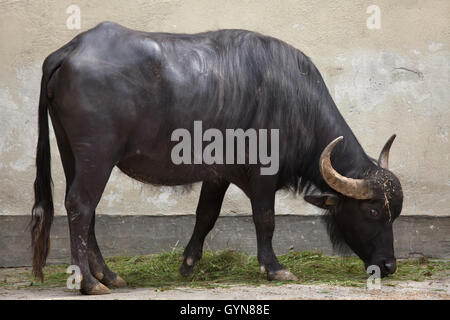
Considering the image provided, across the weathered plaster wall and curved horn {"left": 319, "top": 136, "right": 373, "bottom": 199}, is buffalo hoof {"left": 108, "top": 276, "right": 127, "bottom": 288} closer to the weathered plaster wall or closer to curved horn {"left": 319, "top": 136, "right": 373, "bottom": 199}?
the weathered plaster wall

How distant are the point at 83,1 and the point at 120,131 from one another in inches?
108

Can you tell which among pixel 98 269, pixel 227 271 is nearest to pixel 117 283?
pixel 98 269

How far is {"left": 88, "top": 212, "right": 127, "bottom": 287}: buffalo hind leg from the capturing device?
6.09 metres

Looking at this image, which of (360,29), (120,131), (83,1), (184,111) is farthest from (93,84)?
(360,29)

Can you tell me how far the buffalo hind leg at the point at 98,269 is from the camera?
240 inches

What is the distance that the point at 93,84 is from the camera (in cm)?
571

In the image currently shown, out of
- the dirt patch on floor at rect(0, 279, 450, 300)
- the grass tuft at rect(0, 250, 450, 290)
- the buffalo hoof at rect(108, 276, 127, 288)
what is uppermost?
the dirt patch on floor at rect(0, 279, 450, 300)

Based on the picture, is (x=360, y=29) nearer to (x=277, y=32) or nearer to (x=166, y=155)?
(x=277, y=32)

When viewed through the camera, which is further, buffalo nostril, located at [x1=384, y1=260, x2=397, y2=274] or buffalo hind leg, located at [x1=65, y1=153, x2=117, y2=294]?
buffalo nostril, located at [x1=384, y1=260, x2=397, y2=274]

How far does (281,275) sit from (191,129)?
4.94 feet

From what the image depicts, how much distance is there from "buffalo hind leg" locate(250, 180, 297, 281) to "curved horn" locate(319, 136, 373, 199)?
499 mm

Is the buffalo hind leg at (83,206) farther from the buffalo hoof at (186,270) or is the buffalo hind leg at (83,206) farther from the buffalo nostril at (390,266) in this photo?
the buffalo nostril at (390,266)

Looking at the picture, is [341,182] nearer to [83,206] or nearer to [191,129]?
[191,129]

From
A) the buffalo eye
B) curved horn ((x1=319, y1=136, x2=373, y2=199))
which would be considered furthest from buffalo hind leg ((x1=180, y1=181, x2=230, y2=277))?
the buffalo eye
